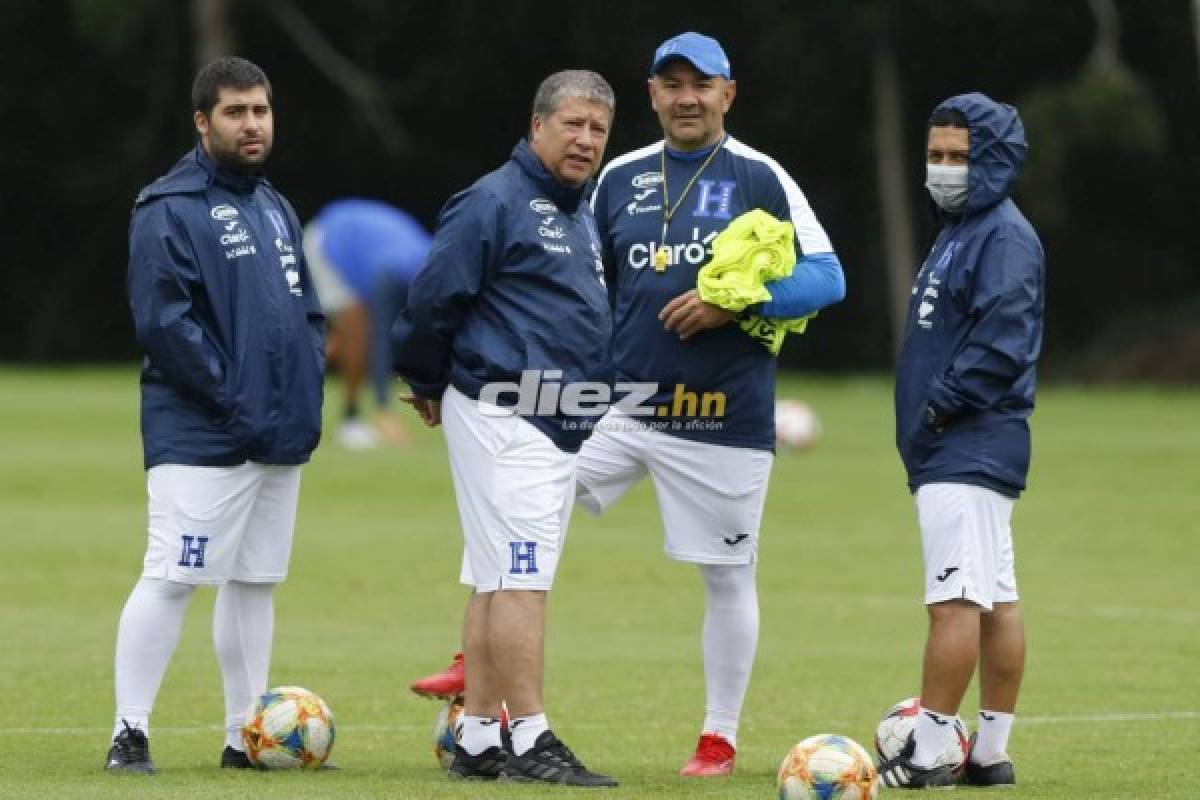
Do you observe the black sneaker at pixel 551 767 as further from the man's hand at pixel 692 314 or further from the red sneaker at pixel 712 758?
the man's hand at pixel 692 314

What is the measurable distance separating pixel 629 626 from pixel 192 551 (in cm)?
546

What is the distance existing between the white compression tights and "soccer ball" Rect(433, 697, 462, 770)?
759 mm

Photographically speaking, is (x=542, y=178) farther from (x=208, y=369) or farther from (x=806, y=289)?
(x=208, y=369)

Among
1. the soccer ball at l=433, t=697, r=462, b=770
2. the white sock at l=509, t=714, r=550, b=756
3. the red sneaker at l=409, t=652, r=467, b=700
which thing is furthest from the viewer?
the red sneaker at l=409, t=652, r=467, b=700

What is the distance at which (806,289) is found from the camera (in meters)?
9.66

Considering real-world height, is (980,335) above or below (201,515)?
above

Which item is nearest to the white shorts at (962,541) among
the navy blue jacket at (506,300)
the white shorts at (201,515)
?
the navy blue jacket at (506,300)

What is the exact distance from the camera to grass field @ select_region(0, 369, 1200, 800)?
9.56 metres

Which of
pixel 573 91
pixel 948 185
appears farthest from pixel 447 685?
pixel 948 185

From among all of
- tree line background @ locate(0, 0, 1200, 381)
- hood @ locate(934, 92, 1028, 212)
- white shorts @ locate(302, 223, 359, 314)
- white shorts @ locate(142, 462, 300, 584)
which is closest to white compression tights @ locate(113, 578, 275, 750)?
white shorts @ locate(142, 462, 300, 584)

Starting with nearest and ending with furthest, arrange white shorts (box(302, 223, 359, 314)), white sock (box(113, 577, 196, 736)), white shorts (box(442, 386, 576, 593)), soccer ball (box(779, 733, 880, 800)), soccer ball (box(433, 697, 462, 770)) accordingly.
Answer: soccer ball (box(779, 733, 880, 800))
white shorts (box(442, 386, 576, 593))
white sock (box(113, 577, 196, 736))
soccer ball (box(433, 697, 462, 770))
white shorts (box(302, 223, 359, 314))

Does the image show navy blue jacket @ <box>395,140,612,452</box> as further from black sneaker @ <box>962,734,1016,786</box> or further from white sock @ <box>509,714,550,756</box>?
black sneaker @ <box>962,734,1016,786</box>

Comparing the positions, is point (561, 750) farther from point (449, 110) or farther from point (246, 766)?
point (449, 110)

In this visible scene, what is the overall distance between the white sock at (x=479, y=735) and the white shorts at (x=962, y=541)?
1.68 m
